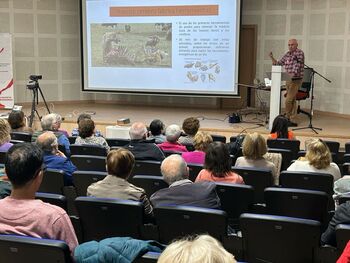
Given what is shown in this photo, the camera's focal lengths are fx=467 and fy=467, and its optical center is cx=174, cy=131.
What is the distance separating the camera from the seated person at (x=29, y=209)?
86.5 inches

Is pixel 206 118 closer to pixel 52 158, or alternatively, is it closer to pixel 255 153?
pixel 255 153

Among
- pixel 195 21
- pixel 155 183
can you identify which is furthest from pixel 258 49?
pixel 155 183

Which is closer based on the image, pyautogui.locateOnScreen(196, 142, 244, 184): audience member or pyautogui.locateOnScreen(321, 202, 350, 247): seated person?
pyautogui.locateOnScreen(321, 202, 350, 247): seated person

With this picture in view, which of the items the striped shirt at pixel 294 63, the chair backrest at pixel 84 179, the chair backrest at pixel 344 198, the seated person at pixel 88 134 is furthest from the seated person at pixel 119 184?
the striped shirt at pixel 294 63

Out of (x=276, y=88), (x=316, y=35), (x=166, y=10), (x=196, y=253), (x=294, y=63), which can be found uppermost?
(x=166, y=10)

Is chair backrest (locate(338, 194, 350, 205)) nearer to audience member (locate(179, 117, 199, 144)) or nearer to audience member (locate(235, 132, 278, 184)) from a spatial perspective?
audience member (locate(235, 132, 278, 184))

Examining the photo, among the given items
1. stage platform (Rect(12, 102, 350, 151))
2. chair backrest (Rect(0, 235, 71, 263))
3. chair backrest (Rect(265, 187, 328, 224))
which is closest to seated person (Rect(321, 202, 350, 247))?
chair backrest (Rect(265, 187, 328, 224))

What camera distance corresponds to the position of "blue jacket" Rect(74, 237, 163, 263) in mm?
1833

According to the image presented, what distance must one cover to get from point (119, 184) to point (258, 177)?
4.44ft

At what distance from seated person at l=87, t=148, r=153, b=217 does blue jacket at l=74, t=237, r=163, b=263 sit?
1.24 metres

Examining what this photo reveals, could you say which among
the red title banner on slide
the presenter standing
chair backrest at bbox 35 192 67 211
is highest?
the red title banner on slide

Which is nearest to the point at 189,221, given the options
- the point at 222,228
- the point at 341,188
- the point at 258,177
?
the point at 222,228

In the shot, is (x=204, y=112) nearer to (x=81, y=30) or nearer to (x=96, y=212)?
(x=81, y=30)

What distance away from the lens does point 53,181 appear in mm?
3977
